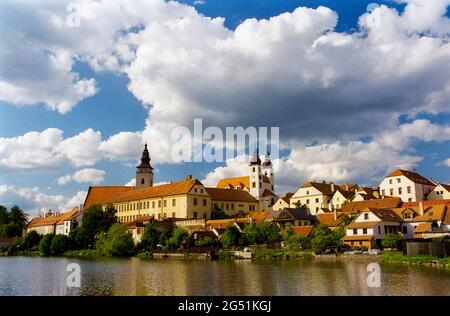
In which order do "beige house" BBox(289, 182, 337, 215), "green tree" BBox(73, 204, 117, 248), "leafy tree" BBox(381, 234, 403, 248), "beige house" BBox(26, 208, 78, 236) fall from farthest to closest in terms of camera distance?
"beige house" BBox(26, 208, 78, 236), "beige house" BBox(289, 182, 337, 215), "green tree" BBox(73, 204, 117, 248), "leafy tree" BBox(381, 234, 403, 248)

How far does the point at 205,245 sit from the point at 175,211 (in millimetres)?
23851

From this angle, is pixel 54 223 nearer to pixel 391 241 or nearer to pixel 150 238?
pixel 150 238

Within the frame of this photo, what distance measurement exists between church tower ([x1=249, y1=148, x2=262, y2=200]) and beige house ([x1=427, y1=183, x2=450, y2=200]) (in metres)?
42.6

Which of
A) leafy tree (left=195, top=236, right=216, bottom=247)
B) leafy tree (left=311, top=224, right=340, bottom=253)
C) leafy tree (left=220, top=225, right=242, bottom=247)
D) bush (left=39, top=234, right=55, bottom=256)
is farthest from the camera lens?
bush (left=39, top=234, right=55, bottom=256)

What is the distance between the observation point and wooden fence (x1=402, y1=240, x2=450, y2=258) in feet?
128

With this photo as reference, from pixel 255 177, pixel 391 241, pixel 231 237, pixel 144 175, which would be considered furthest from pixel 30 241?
pixel 391 241

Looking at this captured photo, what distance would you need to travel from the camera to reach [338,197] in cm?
8419

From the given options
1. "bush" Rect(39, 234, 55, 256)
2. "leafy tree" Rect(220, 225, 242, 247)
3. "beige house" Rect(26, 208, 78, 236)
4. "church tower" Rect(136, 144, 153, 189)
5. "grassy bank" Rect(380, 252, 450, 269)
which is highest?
"church tower" Rect(136, 144, 153, 189)

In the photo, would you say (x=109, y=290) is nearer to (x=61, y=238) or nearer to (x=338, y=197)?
(x=61, y=238)

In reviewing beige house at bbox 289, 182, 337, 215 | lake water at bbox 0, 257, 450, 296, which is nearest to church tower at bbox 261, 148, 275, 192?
beige house at bbox 289, 182, 337, 215

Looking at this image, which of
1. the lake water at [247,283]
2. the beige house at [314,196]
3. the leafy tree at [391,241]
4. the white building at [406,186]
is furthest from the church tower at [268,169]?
the lake water at [247,283]

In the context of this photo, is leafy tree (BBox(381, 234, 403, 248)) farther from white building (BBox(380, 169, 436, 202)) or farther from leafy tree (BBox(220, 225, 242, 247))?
white building (BBox(380, 169, 436, 202))

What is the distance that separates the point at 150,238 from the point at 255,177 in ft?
160

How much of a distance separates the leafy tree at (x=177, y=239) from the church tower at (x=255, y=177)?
157 ft
